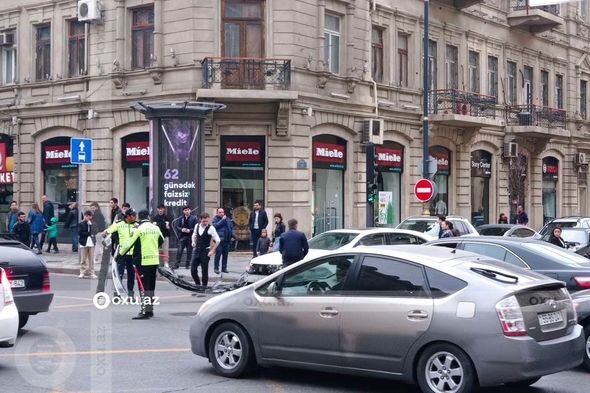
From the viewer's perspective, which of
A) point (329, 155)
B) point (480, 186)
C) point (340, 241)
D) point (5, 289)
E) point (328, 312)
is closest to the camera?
point (328, 312)

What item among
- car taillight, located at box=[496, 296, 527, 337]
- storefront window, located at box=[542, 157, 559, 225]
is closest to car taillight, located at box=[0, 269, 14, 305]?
car taillight, located at box=[496, 296, 527, 337]

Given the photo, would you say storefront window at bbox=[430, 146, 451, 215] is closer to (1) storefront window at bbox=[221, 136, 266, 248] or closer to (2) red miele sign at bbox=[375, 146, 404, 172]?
(2) red miele sign at bbox=[375, 146, 404, 172]

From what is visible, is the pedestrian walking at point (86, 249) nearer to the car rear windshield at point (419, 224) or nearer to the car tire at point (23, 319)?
the car rear windshield at point (419, 224)

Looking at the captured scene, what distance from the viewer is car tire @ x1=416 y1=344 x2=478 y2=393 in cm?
802

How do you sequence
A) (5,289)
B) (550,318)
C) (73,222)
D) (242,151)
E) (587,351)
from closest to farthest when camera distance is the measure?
(550,318) → (5,289) → (587,351) → (73,222) → (242,151)

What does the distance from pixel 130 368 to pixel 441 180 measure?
90.3ft

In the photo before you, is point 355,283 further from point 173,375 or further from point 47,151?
point 47,151

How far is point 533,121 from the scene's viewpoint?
39969 millimetres

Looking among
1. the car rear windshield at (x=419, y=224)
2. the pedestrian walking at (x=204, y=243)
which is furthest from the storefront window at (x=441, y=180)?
the pedestrian walking at (x=204, y=243)

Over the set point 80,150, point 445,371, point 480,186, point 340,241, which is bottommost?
point 445,371

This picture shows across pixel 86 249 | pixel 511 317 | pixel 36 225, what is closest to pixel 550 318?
pixel 511 317

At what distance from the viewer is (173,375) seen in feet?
31.6

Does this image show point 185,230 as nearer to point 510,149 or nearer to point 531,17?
point 510,149

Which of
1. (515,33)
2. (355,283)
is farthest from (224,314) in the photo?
(515,33)
